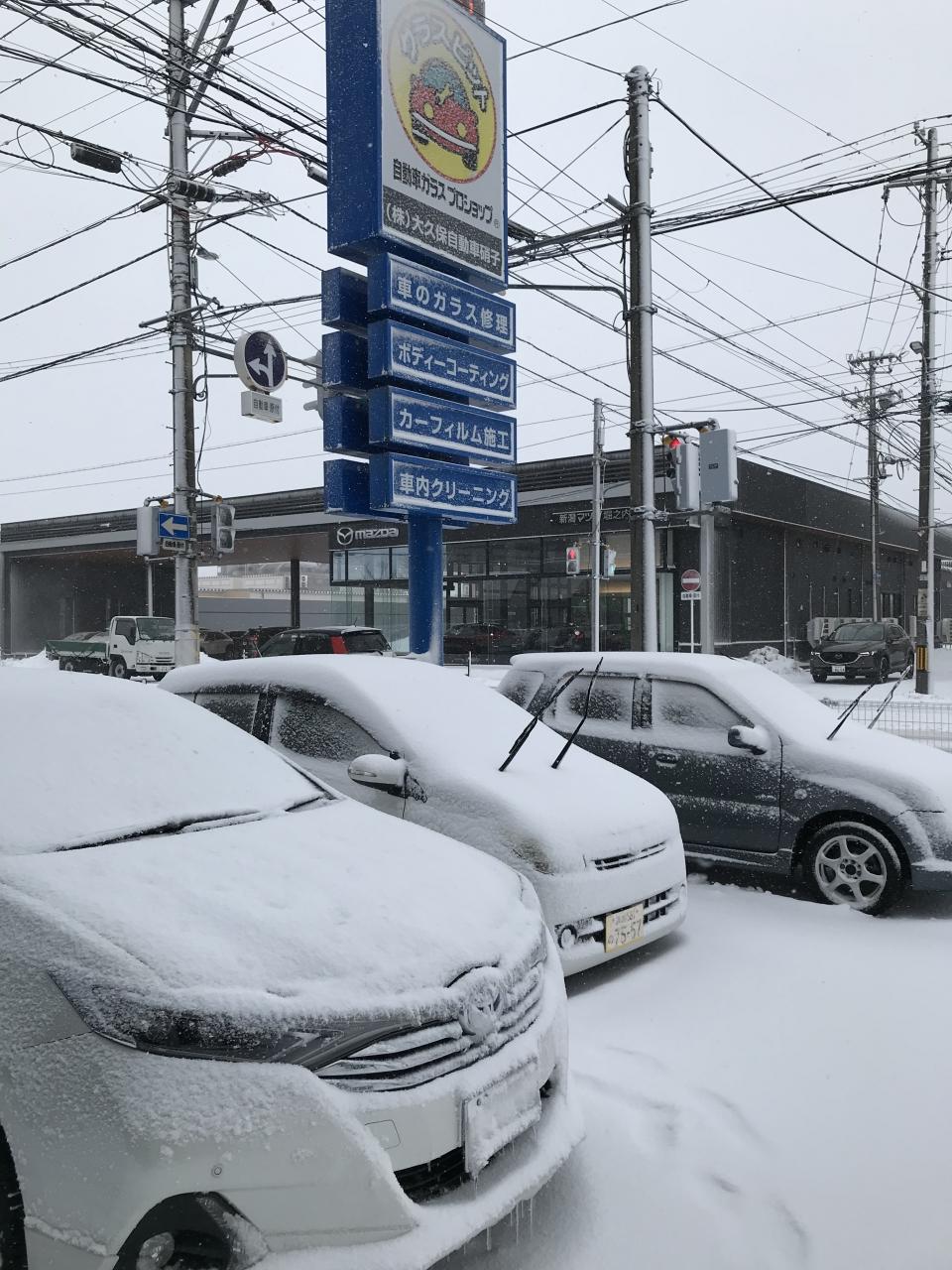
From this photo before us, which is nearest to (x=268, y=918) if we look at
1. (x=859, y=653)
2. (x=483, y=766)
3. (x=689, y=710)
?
(x=483, y=766)

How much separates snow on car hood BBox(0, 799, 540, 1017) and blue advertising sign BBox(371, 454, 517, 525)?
25.5 ft

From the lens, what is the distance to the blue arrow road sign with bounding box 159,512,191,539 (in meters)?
14.9

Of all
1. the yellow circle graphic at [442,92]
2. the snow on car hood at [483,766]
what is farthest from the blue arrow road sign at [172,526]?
the snow on car hood at [483,766]

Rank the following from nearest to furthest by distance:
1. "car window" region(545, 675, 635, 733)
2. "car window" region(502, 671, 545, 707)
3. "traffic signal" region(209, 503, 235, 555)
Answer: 1. "car window" region(545, 675, 635, 733)
2. "car window" region(502, 671, 545, 707)
3. "traffic signal" region(209, 503, 235, 555)

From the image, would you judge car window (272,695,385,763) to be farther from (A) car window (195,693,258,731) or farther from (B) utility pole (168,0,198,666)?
(B) utility pole (168,0,198,666)

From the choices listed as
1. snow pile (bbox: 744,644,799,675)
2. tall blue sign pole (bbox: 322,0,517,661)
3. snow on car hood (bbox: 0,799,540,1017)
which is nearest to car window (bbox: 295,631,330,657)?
tall blue sign pole (bbox: 322,0,517,661)

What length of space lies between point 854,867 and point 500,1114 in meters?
4.16

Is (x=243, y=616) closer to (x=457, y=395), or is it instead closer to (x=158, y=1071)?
(x=457, y=395)

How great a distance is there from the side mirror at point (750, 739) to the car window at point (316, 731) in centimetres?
246

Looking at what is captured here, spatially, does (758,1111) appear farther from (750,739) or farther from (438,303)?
(438,303)

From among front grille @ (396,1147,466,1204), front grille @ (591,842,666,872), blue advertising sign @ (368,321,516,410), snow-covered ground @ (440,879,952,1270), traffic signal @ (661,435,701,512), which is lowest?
snow-covered ground @ (440,879,952,1270)

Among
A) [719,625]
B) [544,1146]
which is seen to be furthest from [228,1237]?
[719,625]

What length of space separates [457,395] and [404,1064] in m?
10.2

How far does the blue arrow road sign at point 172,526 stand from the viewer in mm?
14938
